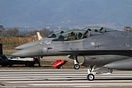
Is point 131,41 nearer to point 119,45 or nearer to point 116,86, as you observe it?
point 119,45

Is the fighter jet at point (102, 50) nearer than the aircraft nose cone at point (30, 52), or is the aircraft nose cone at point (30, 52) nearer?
the fighter jet at point (102, 50)

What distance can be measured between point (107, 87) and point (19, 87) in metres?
3.56

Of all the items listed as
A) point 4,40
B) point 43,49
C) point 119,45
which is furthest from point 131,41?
point 4,40

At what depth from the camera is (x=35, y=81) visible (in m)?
23.4

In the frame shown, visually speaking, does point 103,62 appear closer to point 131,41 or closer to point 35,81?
point 131,41

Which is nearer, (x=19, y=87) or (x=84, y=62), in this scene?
(x=19, y=87)

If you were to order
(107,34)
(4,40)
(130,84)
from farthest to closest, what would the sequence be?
1. (4,40)
2. (107,34)
3. (130,84)

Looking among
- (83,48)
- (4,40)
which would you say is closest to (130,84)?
(83,48)

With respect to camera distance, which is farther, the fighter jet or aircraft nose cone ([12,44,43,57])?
aircraft nose cone ([12,44,43,57])

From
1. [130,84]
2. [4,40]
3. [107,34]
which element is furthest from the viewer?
[4,40]

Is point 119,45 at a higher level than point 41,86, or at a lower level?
higher

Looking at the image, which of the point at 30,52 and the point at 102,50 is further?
the point at 30,52

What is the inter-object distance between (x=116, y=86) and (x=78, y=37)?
388cm

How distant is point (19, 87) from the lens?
808 inches
